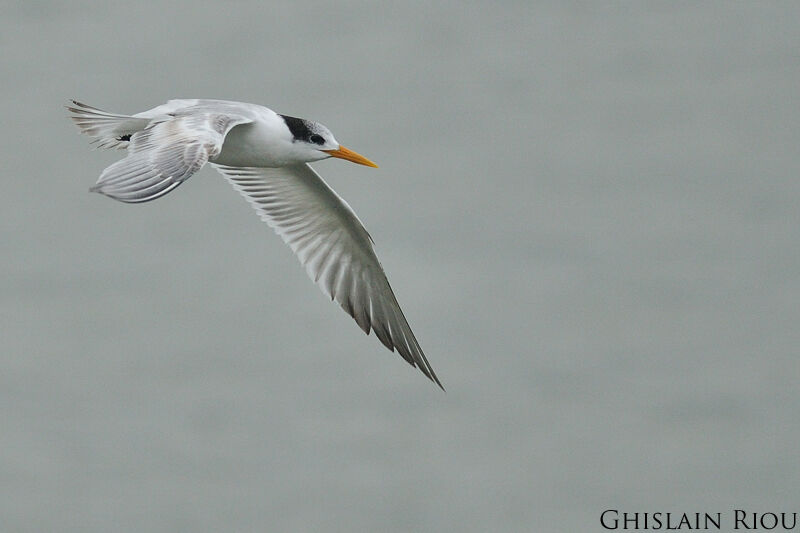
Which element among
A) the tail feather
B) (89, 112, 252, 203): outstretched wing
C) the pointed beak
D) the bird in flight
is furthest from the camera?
the pointed beak

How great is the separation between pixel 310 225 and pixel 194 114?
2259 mm

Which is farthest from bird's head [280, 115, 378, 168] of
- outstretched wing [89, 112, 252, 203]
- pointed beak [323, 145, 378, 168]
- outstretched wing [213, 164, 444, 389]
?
outstretched wing [213, 164, 444, 389]

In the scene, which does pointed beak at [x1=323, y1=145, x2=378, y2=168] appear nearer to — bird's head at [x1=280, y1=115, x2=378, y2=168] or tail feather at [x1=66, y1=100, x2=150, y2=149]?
bird's head at [x1=280, y1=115, x2=378, y2=168]

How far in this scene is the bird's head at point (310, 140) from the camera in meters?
8.90

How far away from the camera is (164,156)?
23.7 ft

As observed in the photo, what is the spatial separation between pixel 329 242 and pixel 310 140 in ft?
4.59

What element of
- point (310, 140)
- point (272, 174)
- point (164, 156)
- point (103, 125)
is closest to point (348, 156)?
point (310, 140)

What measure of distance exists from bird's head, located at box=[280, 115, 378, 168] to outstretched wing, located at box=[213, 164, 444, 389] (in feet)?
3.23

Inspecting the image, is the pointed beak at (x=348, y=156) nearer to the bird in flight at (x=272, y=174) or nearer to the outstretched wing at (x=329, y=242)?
the bird in flight at (x=272, y=174)

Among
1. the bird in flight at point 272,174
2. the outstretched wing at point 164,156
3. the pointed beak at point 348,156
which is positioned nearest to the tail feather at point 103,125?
the bird in flight at point 272,174

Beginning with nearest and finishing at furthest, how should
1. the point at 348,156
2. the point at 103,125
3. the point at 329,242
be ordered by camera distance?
the point at 103,125 → the point at 348,156 → the point at 329,242

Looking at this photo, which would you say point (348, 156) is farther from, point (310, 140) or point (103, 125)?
point (103, 125)

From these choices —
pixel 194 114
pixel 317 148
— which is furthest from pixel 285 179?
pixel 194 114

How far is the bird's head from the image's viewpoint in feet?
29.2
